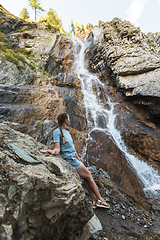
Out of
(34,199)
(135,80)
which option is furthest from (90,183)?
(135,80)

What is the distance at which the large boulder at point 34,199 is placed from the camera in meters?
1.37

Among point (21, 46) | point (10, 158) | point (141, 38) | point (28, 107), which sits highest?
point (21, 46)

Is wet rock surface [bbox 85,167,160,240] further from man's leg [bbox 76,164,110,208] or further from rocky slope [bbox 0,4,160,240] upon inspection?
man's leg [bbox 76,164,110,208]

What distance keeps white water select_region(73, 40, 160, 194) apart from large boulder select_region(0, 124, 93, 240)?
5484mm

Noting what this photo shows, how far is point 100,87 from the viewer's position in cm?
1377

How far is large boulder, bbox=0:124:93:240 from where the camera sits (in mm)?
1365

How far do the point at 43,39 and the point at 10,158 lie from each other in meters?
25.7

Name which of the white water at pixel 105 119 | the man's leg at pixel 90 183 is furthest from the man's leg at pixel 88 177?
the white water at pixel 105 119

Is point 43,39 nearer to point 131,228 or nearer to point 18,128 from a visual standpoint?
point 18,128

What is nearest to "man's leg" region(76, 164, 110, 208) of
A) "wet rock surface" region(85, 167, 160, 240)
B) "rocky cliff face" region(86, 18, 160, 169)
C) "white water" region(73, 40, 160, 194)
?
"wet rock surface" region(85, 167, 160, 240)

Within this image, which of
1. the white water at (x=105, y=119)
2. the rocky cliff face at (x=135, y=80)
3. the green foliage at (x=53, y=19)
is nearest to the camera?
the white water at (x=105, y=119)

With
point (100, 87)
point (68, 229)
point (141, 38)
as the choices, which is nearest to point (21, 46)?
point (100, 87)

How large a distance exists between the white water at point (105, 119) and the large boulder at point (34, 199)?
5.48 meters

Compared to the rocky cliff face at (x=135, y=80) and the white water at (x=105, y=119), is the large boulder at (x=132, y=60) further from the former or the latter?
the white water at (x=105, y=119)
